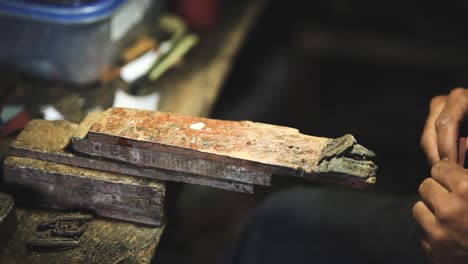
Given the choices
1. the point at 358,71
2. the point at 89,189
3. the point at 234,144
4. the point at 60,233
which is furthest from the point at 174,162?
the point at 358,71

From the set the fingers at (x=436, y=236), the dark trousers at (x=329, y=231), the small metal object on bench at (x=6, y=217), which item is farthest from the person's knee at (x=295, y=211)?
the small metal object on bench at (x=6, y=217)

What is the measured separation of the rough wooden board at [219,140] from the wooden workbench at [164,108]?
1.04 ft

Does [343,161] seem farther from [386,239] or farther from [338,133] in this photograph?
[338,133]

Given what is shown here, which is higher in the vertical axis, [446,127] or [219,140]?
[446,127]

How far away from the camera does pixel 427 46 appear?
4.34 m

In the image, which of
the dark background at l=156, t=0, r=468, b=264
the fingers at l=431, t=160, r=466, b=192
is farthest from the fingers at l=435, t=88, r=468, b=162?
the dark background at l=156, t=0, r=468, b=264

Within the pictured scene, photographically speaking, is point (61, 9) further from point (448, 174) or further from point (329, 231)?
point (448, 174)

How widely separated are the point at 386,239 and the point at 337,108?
2538 mm

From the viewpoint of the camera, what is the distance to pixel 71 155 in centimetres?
165

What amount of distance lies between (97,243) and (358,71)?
341cm

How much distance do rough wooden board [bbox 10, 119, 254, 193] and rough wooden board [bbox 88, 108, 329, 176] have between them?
91 mm

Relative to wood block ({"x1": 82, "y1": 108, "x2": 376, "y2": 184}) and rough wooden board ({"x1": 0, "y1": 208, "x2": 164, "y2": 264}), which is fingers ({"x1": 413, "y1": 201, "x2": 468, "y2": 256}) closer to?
wood block ({"x1": 82, "y1": 108, "x2": 376, "y2": 184})

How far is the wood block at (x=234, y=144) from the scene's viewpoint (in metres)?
1.48

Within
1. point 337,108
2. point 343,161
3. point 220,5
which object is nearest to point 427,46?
point 337,108
